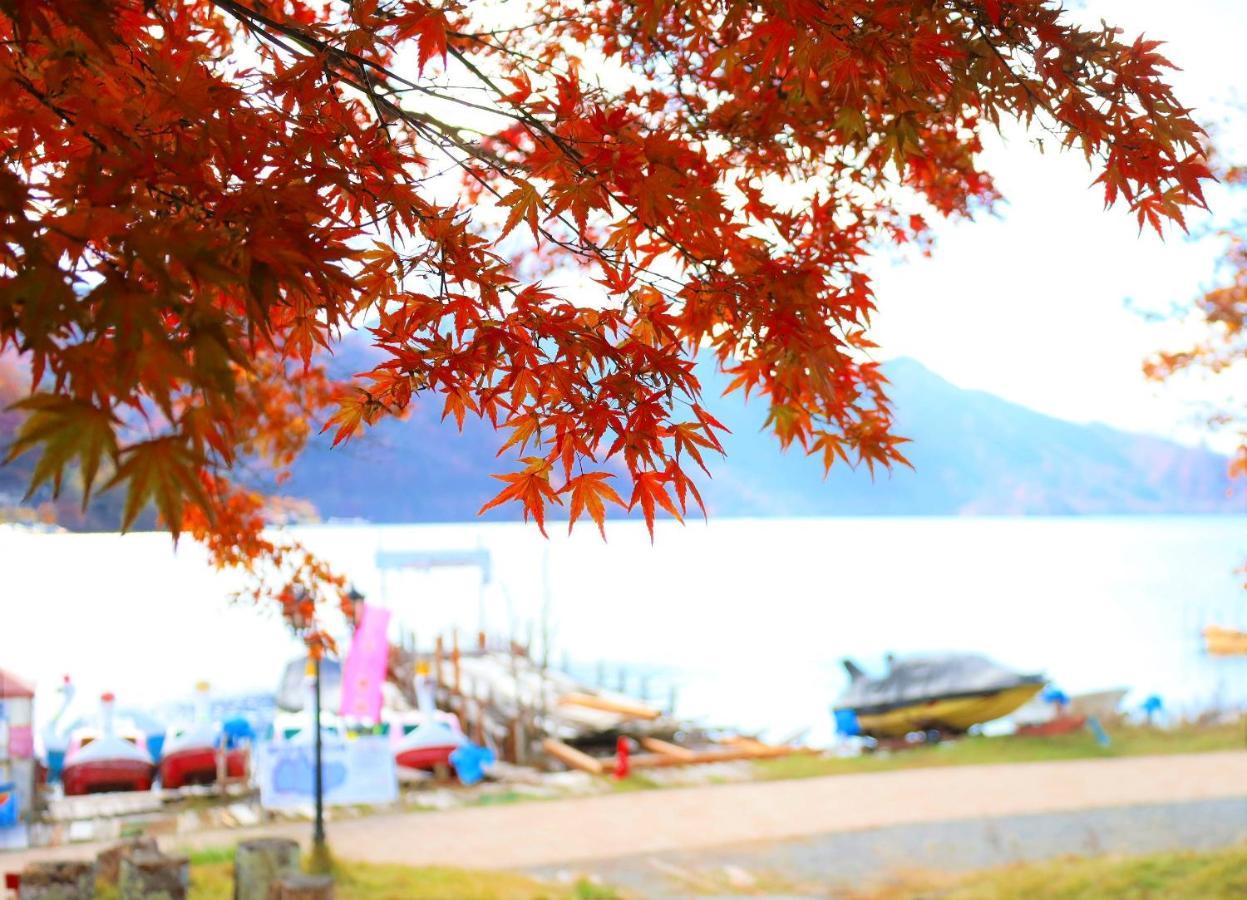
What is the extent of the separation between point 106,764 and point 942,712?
26.5ft

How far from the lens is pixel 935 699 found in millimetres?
12180

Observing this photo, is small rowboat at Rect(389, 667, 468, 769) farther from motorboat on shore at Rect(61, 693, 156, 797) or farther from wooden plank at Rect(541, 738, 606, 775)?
motorboat on shore at Rect(61, 693, 156, 797)

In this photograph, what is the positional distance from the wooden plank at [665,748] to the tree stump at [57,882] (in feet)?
19.4

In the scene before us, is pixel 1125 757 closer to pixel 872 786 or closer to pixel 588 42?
pixel 872 786

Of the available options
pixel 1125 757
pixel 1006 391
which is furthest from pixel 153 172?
pixel 1006 391

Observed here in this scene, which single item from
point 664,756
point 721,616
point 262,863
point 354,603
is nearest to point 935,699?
point 664,756

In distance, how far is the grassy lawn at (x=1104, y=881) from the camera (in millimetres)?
5477

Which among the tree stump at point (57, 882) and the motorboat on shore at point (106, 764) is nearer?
the tree stump at point (57, 882)

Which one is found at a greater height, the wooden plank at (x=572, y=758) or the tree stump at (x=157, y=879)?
the tree stump at (x=157, y=879)

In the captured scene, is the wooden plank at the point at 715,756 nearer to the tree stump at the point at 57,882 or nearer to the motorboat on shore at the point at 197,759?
the motorboat on shore at the point at 197,759

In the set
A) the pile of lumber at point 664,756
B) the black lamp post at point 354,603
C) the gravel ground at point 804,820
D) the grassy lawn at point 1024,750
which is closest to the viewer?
the black lamp post at point 354,603

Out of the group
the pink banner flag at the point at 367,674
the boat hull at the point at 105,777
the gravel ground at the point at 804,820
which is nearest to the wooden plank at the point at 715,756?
the gravel ground at the point at 804,820

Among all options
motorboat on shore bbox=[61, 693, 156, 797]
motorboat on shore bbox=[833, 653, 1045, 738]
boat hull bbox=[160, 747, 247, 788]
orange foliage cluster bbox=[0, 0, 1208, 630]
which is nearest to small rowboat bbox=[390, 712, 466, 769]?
boat hull bbox=[160, 747, 247, 788]

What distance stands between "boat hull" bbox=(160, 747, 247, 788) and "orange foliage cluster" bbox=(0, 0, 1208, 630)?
828 cm
